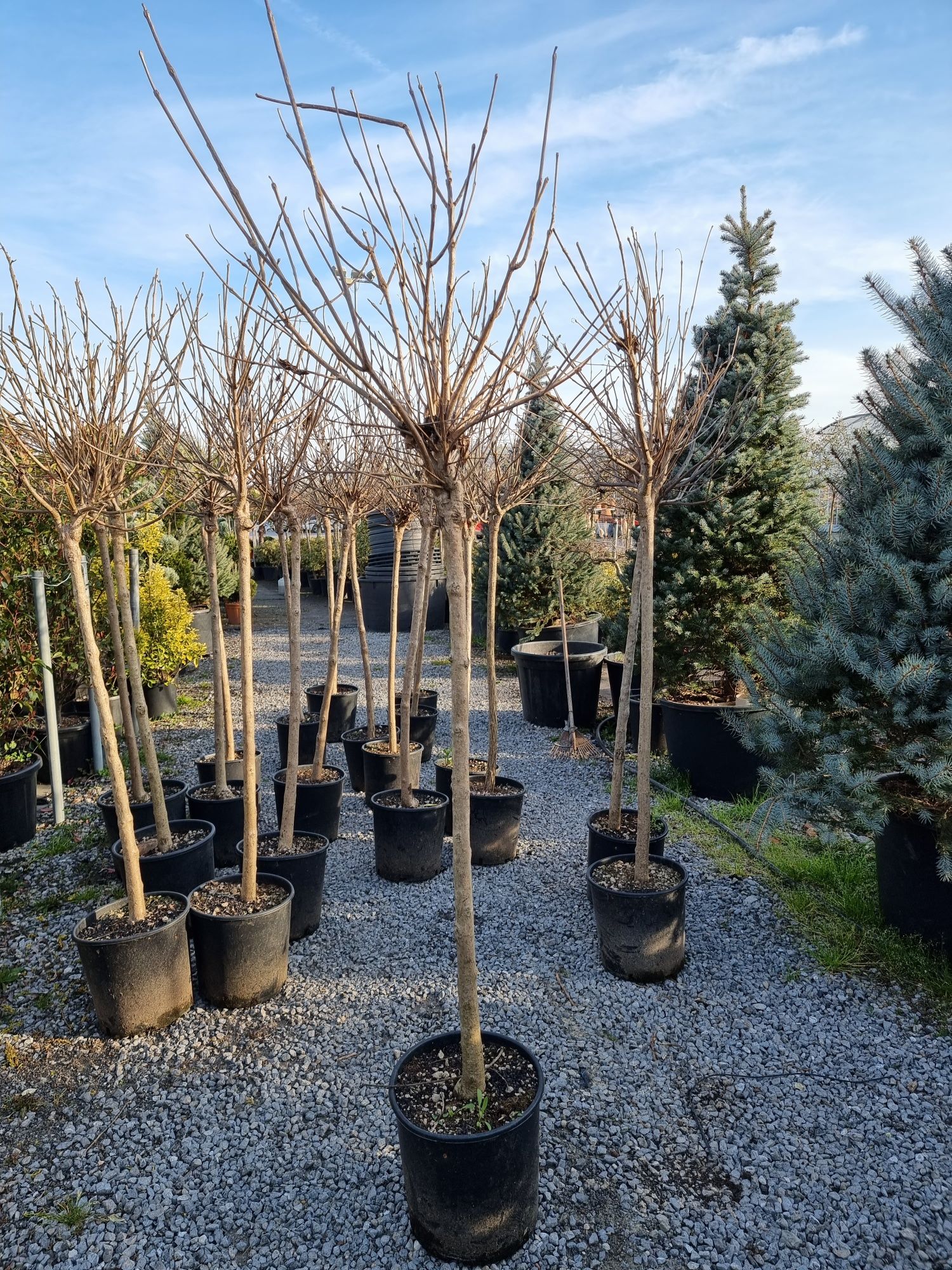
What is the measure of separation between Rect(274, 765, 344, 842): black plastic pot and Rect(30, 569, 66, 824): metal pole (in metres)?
1.49

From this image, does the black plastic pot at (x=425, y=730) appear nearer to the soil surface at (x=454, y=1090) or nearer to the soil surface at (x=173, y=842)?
the soil surface at (x=173, y=842)

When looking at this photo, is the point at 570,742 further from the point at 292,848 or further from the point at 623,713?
the point at 292,848

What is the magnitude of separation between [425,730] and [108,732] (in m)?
3.19

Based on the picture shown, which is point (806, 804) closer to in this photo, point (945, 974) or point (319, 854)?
point (945, 974)

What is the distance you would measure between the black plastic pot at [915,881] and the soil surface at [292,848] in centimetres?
251

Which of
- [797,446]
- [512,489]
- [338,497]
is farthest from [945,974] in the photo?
[338,497]

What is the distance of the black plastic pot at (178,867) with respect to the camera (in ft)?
11.5

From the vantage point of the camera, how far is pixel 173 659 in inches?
282

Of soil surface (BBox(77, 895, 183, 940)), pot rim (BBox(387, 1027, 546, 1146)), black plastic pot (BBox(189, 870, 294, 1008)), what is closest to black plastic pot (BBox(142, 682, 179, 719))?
soil surface (BBox(77, 895, 183, 940))

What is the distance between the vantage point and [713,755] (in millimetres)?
5215

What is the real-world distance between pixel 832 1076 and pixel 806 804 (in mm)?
943

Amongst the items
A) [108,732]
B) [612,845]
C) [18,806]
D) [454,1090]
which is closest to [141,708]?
[108,732]

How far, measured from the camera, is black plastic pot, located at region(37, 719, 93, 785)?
550 centimetres

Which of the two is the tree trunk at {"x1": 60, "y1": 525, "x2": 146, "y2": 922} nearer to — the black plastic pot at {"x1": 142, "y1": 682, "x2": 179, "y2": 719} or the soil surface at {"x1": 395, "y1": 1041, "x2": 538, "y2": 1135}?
the soil surface at {"x1": 395, "y1": 1041, "x2": 538, "y2": 1135}
